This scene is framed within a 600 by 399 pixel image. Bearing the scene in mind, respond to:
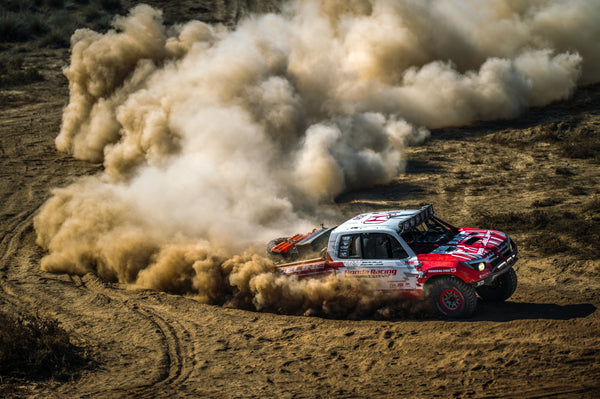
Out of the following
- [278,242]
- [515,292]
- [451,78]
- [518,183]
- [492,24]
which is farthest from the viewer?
[492,24]

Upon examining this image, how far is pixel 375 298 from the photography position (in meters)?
9.88

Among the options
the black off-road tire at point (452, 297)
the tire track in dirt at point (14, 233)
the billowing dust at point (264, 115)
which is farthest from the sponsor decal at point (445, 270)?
the tire track in dirt at point (14, 233)

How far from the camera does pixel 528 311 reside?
377 inches

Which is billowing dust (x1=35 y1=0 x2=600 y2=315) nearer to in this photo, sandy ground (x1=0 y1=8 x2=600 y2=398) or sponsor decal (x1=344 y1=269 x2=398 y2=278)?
sponsor decal (x1=344 y1=269 x2=398 y2=278)

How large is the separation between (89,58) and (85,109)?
1855mm

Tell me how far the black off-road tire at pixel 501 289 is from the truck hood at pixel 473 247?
53cm

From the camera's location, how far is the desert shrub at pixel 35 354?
8391 mm

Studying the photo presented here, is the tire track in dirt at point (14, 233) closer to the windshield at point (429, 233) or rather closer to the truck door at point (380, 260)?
the truck door at point (380, 260)

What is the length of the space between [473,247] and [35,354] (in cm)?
703

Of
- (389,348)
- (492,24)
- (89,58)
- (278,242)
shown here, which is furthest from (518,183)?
(89,58)

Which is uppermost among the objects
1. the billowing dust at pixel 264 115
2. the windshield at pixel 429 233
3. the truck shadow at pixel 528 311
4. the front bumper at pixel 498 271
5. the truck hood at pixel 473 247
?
the billowing dust at pixel 264 115

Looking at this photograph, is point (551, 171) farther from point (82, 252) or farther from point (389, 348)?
point (82, 252)

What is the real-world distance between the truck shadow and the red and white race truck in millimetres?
244

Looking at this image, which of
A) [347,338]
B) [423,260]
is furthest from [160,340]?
[423,260]
